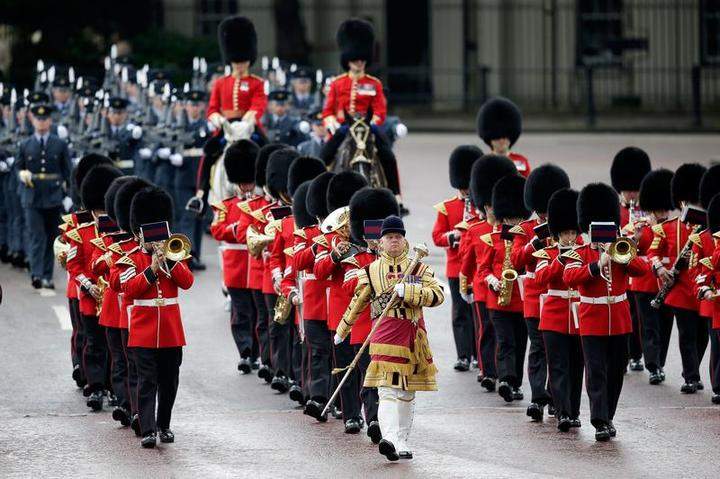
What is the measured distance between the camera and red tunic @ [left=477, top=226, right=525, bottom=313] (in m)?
12.4

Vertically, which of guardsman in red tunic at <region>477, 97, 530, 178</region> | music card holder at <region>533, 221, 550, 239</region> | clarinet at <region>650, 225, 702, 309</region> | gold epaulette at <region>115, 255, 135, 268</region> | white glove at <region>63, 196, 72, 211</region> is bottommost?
clarinet at <region>650, 225, 702, 309</region>

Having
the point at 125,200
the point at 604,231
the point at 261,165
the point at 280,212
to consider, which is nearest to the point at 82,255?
the point at 125,200

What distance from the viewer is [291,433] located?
1147 cm

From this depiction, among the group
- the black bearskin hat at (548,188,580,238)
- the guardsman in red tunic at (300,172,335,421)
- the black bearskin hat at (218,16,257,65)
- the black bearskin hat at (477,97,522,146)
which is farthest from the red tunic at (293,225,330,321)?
the black bearskin hat at (218,16,257,65)

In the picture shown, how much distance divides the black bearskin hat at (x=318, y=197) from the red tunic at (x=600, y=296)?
5.54 ft

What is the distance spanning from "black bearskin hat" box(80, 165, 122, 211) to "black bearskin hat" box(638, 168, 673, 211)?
3.66m

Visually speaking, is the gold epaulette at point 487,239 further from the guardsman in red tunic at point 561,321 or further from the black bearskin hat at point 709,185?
the black bearskin hat at point 709,185

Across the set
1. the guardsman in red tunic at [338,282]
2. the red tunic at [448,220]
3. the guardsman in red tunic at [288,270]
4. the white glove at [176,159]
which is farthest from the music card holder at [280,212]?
the white glove at [176,159]

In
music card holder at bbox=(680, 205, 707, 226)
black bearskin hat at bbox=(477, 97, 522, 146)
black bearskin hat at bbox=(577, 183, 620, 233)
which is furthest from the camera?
A: black bearskin hat at bbox=(477, 97, 522, 146)

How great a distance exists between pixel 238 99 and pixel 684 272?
6293 mm

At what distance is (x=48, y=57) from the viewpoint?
30.5 meters

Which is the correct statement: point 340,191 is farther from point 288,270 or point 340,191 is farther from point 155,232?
point 155,232

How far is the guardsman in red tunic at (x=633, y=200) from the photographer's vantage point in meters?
13.4

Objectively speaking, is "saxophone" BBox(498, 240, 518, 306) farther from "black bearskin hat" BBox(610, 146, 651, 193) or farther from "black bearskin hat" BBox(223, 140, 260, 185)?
"black bearskin hat" BBox(223, 140, 260, 185)
